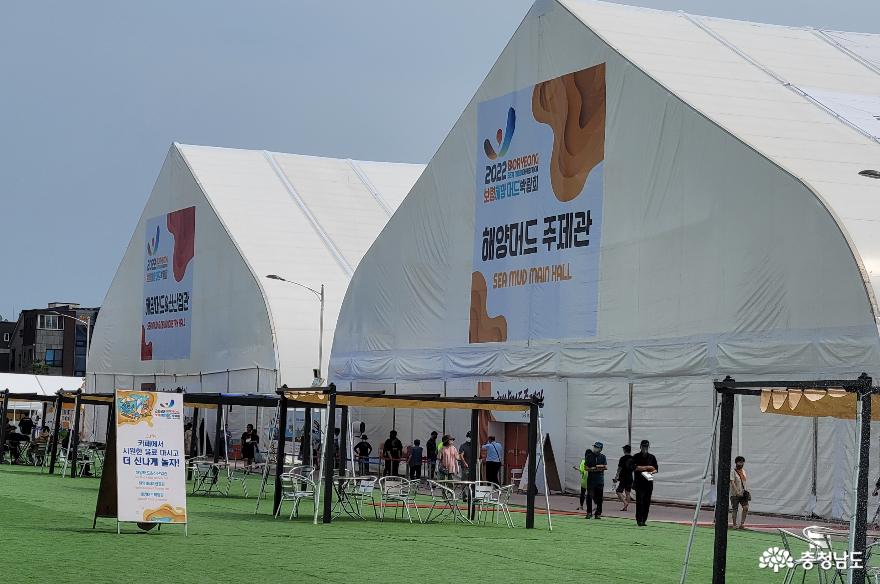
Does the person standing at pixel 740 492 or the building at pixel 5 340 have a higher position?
the building at pixel 5 340

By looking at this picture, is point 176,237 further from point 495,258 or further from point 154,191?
point 495,258

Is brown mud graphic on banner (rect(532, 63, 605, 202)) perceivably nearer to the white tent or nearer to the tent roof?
the tent roof

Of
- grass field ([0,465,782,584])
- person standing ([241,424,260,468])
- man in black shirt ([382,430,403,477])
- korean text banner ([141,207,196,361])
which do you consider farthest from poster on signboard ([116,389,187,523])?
korean text banner ([141,207,196,361])

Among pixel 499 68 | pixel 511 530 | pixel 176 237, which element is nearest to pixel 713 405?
pixel 511 530

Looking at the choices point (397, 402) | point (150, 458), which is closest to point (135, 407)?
point (150, 458)

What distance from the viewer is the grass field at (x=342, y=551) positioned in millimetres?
16141

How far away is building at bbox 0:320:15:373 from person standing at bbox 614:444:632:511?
121 m

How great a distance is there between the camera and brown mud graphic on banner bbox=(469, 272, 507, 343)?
3994 centimetres

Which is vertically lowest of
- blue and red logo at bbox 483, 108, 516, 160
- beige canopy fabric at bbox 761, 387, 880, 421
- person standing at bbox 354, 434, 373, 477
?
person standing at bbox 354, 434, 373, 477

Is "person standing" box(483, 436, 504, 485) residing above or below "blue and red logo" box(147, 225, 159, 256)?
below

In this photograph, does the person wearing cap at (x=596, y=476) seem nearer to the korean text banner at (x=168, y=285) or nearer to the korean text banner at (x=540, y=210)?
the korean text banner at (x=540, y=210)

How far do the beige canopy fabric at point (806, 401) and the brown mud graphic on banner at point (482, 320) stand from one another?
78.3ft

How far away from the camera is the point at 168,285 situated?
2514 inches

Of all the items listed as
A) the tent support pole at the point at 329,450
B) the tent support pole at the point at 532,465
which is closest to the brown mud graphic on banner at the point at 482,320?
the tent support pole at the point at 532,465
